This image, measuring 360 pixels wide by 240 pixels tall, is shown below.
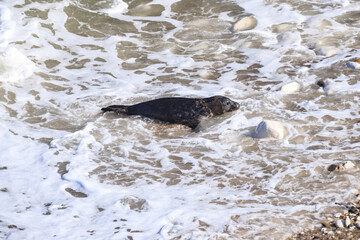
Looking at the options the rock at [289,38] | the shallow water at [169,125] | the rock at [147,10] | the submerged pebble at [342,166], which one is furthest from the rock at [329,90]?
the rock at [147,10]

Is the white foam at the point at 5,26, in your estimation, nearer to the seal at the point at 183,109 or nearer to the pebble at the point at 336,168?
the seal at the point at 183,109

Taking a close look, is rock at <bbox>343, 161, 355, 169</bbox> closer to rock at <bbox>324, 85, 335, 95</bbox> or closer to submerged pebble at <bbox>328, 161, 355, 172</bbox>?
submerged pebble at <bbox>328, 161, 355, 172</bbox>

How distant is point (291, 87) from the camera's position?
720 centimetres

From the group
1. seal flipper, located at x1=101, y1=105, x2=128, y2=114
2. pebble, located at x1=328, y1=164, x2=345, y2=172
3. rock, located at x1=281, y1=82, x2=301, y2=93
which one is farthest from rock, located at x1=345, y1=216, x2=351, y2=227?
seal flipper, located at x1=101, y1=105, x2=128, y2=114

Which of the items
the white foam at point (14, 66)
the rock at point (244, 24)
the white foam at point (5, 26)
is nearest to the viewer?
the white foam at point (14, 66)

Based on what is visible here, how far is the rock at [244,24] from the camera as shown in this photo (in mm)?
9578

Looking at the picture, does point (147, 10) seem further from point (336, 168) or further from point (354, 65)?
point (336, 168)

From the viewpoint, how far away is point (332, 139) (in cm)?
584

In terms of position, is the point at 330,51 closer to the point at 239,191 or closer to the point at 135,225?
the point at 239,191

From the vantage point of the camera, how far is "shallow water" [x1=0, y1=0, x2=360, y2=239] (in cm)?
472

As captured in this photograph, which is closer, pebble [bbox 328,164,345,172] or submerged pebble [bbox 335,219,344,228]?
A: submerged pebble [bbox 335,219,344,228]

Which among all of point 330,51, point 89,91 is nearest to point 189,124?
point 89,91

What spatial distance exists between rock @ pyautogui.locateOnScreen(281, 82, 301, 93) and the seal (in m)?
0.81

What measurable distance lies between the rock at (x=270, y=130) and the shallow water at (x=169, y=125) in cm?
8
